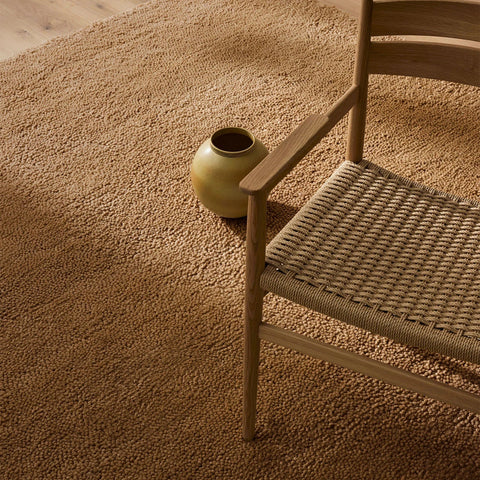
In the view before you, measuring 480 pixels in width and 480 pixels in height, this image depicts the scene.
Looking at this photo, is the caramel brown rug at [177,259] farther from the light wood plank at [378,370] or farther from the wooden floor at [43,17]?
the light wood plank at [378,370]

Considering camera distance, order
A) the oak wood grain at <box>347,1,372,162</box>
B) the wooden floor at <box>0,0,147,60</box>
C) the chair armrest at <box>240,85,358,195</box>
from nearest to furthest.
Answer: the chair armrest at <box>240,85,358,195</box>
the oak wood grain at <box>347,1,372,162</box>
the wooden floor at <box>0,0,147,60</box>

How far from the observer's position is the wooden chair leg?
1.03 metres

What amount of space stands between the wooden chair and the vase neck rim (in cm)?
44

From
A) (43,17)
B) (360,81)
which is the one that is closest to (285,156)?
(360,81)

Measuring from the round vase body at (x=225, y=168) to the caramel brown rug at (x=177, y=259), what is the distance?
83 millimetres

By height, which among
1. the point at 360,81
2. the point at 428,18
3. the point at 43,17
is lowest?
the point at 43,17

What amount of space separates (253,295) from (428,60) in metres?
0.54

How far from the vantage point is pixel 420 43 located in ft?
→ 4.15

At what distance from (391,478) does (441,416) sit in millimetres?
174

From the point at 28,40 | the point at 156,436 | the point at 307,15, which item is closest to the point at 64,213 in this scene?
the point at 156,436

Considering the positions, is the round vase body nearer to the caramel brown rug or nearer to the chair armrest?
the caramel brown rug

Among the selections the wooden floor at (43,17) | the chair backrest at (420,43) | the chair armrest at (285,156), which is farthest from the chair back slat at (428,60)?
the wooden floor at (43,17)

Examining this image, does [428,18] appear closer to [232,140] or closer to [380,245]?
[380,245]

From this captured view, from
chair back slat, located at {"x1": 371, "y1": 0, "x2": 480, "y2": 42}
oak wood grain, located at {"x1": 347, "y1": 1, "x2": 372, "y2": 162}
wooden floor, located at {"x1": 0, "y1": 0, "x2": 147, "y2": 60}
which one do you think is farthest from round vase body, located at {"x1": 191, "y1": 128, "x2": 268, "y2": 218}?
wooden floor, located at {"x1": 0, "y1": 0, "x2": 147, "y2": 60}
